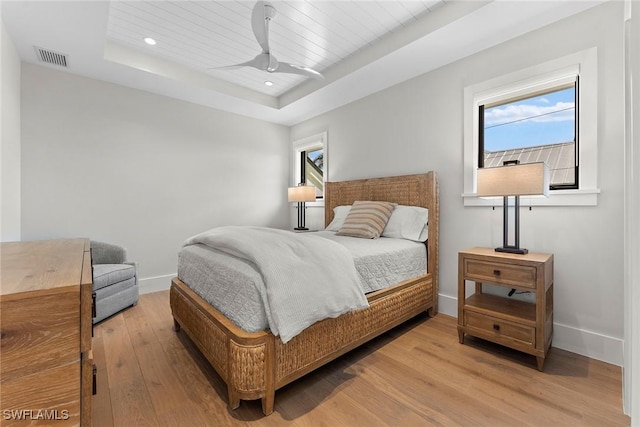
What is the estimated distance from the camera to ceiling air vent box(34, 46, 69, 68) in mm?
2623

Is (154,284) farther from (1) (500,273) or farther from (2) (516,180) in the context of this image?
(2) (516,180)

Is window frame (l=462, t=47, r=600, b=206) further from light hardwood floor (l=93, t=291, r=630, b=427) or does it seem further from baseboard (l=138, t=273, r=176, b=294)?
baseboard (l=138, t=273, r=176, b=294)

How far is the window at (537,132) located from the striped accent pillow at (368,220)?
1042 millimetres

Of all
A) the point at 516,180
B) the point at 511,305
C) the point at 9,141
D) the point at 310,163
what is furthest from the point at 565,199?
the point at 9,141

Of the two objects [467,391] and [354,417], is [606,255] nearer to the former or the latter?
[467,391]

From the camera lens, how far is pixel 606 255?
1.97 m

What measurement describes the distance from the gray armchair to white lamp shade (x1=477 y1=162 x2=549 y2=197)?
3.43 metres

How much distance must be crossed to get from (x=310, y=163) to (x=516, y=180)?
3.48 m

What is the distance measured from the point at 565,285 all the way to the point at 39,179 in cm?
504

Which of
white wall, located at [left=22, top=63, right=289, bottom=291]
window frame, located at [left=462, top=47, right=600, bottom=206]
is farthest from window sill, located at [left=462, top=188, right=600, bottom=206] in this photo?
white wall, located at [left=22, top=63, right=289, bottom=291]

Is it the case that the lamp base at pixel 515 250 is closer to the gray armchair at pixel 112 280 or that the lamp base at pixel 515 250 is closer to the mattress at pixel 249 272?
the mattress at pixel 249 272

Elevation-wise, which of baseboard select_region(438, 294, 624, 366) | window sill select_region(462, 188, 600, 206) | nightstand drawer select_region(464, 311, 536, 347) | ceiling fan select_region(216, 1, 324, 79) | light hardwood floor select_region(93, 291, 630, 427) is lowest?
light hardwood floor select_region(93, 291, 630, 427)

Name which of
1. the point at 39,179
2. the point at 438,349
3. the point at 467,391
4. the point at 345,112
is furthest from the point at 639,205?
the point at 39,179

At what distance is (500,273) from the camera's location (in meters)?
2.02
